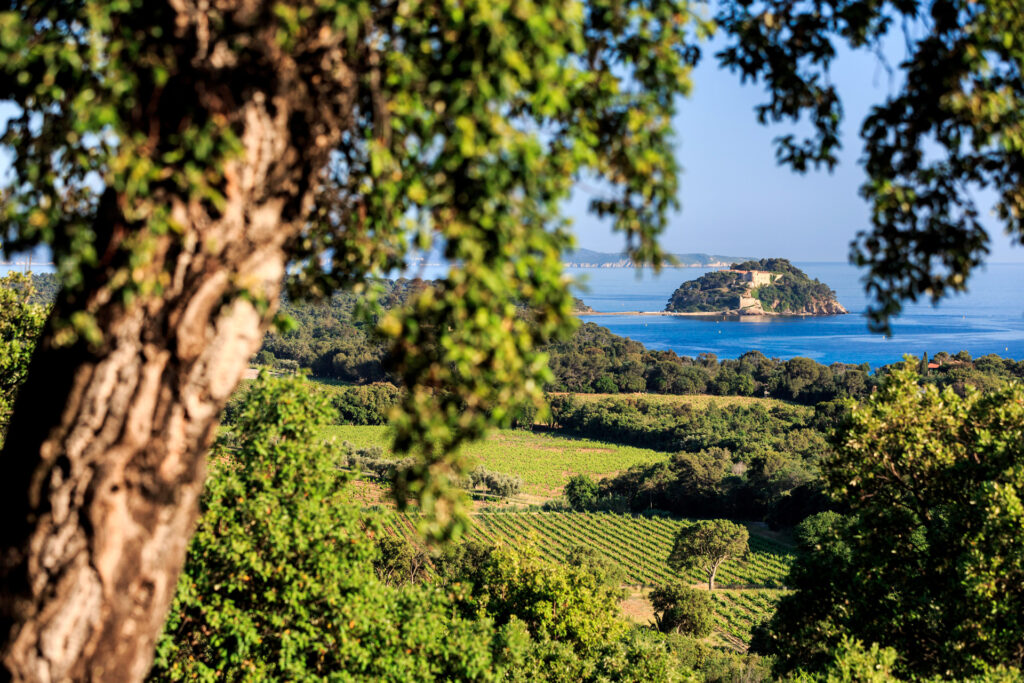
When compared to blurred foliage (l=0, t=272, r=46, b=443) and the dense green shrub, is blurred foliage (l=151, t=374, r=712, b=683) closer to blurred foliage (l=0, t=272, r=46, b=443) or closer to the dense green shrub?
blurred foliage (l=0, t=272, r=46, b=443)

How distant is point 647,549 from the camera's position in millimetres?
61594

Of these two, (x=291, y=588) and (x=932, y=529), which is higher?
(x=291, y=588)

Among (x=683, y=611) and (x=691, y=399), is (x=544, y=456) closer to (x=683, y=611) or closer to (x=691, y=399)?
(x=691, y=399)

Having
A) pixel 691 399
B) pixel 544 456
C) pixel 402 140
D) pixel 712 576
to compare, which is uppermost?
pixel 402 140

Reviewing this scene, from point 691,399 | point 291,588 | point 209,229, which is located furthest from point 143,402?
point 691,399

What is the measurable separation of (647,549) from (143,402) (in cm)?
6324

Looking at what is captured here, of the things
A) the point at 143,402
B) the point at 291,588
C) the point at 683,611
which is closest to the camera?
the point at 143,402

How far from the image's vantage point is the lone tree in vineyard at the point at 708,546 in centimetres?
5219

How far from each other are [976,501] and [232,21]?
12.6 metres

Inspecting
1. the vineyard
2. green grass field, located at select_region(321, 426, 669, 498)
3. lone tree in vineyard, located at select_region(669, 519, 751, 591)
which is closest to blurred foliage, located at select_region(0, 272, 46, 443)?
the vineyard

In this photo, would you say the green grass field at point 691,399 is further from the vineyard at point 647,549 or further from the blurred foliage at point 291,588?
the blurred foliage at point 291,588

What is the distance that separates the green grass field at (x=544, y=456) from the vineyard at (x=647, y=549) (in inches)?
537

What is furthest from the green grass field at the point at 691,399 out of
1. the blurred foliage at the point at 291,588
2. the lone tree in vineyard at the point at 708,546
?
the blurred foliage at the point at 291,588

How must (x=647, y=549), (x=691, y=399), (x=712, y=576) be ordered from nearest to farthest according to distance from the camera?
1. (x=712, y=576)
2. (x=647, y=549)
3. (x=691, y=399)
